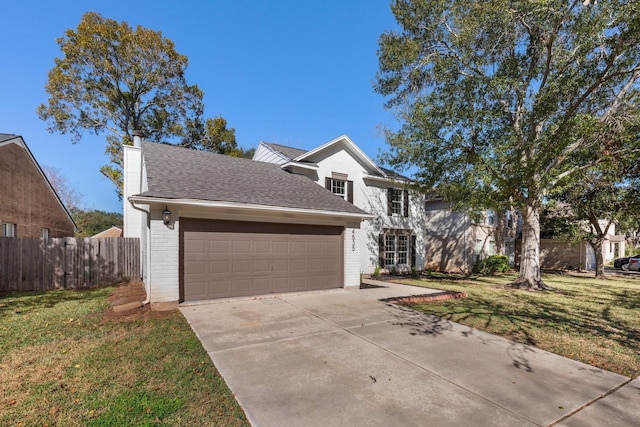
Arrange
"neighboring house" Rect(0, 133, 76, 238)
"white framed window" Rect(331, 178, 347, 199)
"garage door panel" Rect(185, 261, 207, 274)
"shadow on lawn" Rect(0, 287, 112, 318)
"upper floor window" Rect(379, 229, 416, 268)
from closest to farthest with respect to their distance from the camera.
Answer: "shadow on lawn" Rect(0, 287, 112, 318), "garage door panel" Rect(185, 261, 207, 274), "neighboring house" Rect(0, 133, 76, 238), "white framed window" Rect(331, 178, 347, 199), "upper floor window" Rect(379, 229, 416, 268)

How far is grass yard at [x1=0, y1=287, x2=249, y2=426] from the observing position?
3066 millimetres

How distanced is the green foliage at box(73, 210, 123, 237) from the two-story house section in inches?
1380

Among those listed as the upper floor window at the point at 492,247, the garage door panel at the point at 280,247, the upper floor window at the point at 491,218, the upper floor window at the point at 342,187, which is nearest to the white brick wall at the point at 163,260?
the garage door panel at the point at 280,247

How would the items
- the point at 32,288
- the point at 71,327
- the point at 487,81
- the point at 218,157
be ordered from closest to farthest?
the point at 71,327 < the point at 32,288 < the point at 487,81 < the point at 218,157

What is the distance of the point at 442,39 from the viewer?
43.2 feet

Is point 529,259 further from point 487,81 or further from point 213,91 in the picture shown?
point 213,91

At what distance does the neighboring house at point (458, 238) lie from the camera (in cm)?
1998

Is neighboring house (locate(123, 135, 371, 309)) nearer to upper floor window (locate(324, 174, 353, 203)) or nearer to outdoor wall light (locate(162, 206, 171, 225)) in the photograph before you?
outdoor wall light (locate(162, 206, 171, 225))

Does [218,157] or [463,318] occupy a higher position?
[218,157]

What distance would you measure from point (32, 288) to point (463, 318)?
13.1 meters

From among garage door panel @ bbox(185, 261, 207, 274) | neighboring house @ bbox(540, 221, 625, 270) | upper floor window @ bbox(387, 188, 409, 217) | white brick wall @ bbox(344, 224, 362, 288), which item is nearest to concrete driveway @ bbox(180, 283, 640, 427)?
garage door panel @ bbox(185, 261, 207, 274)

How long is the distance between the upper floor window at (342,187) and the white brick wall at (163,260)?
8.94 metres

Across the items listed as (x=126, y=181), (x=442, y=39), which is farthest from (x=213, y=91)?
(x=442, y=39)

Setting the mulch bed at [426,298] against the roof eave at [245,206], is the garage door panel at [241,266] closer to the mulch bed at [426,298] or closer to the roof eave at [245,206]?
the roof eave at [245,206]
